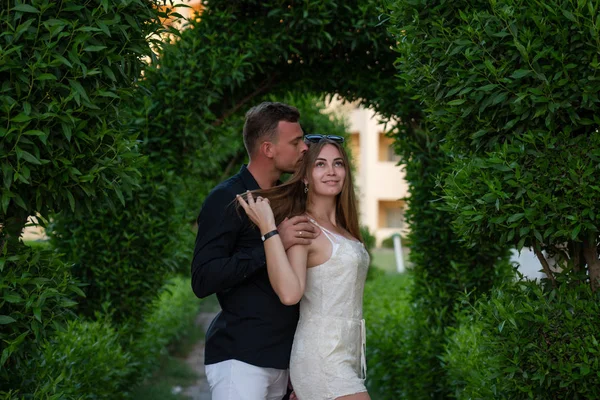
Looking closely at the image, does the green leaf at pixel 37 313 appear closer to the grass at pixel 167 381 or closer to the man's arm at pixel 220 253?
the man's arm at pixel 220 253

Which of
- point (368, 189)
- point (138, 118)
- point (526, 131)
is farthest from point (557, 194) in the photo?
point (368, 189)

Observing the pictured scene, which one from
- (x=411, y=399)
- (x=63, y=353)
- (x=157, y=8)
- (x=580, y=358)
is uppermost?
(x=157, y=8)

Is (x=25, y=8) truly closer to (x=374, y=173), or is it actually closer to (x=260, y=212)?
(x=260, y=212)

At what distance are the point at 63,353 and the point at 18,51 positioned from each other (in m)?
2.74

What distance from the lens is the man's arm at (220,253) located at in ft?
11.5

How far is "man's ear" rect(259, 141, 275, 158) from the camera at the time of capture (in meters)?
3.93

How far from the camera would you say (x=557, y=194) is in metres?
3.28

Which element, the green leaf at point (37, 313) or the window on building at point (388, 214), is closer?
the green leaf at point (37, 313)

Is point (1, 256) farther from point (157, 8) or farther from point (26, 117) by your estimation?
point (157, 8)

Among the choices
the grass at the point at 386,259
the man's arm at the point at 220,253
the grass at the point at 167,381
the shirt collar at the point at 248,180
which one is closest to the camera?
the man's arm at the point at 220,253

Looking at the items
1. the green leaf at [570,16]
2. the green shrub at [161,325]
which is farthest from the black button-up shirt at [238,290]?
the green shrub at [161,325]

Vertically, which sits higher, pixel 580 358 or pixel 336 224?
pixel 336 224

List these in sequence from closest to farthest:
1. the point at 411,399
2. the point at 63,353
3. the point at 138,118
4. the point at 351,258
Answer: the point at 351,258 → the point at 63,353 → the point at 138,118 → the point at 411,399

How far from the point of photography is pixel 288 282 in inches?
131
